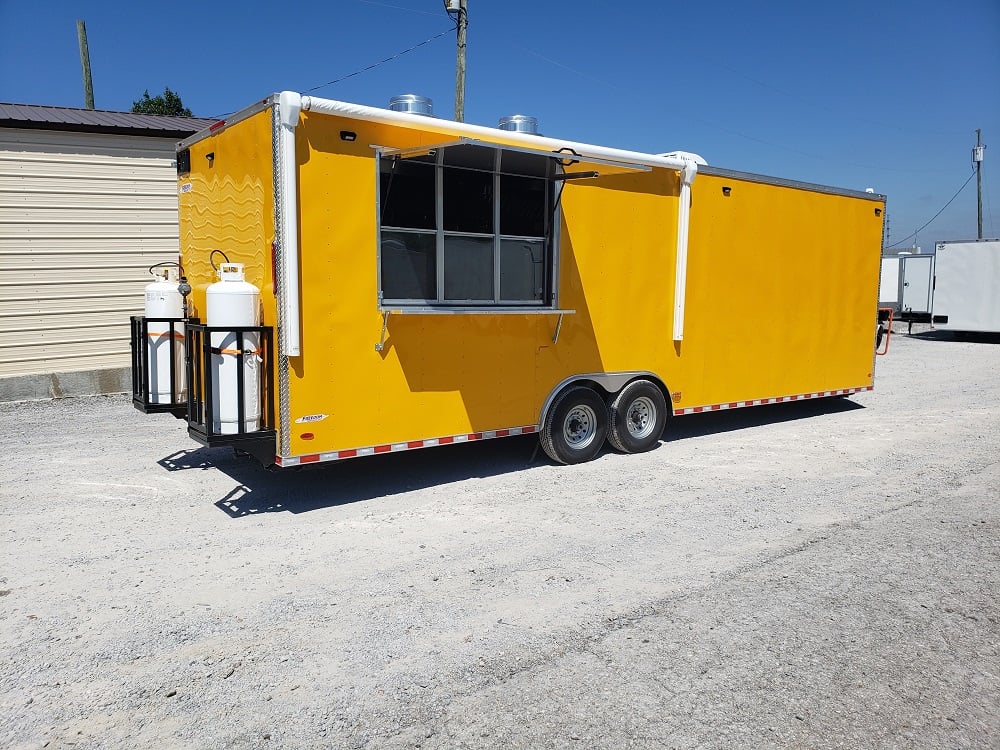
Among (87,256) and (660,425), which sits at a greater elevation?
(87,256)

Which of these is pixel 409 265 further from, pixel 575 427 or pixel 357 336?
pixel 575 427

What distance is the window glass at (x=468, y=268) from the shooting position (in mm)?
6555

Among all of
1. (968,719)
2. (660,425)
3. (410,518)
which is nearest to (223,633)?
(410,518)

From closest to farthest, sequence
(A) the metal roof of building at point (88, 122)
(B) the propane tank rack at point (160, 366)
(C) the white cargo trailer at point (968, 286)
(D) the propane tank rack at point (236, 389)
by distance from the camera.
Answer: (D) the propane tank rack at point (236, 389)
(B) the propane tank rack at point (160, 366)
(A) the metal roof of building at point (88, 122)
(C) the white cargo trailer at point (968, 286)

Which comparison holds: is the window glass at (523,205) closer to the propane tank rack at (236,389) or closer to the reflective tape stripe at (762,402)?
the propane tank rack at (236,389)

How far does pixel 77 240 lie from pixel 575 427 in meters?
7.93

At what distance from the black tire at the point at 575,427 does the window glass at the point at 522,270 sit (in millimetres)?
1088

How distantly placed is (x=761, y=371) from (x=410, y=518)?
16.9 ft

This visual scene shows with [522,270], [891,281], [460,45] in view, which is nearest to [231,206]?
[522,270]

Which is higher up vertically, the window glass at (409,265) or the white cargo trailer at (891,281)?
the white cargo trailer at (891,281)

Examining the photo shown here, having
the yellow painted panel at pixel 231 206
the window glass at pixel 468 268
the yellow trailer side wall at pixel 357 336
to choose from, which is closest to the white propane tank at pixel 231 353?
the yellow painted panel at pixel 231 206

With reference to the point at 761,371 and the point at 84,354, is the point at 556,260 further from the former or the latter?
the point at 84,354

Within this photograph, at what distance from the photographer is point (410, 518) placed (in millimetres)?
5996

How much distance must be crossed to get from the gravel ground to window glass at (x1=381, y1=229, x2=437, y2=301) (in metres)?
1.75
